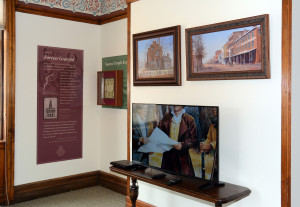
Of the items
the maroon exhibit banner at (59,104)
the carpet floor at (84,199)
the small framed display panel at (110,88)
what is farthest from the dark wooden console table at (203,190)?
the maroon exhibit banner at (59,104)

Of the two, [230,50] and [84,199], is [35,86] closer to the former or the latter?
[84,199]

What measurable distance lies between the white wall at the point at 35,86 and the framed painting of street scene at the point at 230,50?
1.98 meters

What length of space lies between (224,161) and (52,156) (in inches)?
94.9

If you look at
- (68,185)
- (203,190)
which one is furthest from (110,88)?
(203,190)

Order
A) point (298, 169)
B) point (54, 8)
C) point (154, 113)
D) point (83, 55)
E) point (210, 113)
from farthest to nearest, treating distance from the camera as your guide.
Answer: point (83, 55) < point (54, 8) < point (154, 113) < point (210, 113) < point (298, 169)

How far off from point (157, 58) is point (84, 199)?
2045 mm

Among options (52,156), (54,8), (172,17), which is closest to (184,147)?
(172,17)

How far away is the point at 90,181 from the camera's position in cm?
445

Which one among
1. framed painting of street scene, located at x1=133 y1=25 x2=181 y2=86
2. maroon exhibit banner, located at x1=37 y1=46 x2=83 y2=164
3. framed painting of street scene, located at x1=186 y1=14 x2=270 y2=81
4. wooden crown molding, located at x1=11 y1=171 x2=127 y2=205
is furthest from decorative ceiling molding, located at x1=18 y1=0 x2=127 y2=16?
wooden crown molding, located at x1=11 y1=171 x2=127 y2=205

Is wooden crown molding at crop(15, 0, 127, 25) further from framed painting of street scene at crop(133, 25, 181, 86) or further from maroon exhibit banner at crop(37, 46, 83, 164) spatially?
framed painting of street scene at crop(133, 25, 181, 86)

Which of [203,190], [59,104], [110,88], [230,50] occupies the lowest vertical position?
[203,190]

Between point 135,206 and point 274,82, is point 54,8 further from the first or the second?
point 274,82

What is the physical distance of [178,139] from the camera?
8.97 ft

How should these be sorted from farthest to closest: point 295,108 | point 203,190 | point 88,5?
point 88,5
point 203,190
point 295,108
